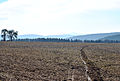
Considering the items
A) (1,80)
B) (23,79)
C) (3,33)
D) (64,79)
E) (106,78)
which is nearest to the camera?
(1,80)

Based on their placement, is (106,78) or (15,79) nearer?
(15,79)

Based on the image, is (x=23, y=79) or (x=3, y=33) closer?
(x=23, y=79)

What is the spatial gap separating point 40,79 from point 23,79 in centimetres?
150

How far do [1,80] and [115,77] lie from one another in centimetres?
1089

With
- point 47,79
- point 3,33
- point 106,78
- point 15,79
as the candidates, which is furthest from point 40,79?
point 3,33

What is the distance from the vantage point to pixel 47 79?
16344mm

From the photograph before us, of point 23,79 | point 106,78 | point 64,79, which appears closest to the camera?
point 23,79

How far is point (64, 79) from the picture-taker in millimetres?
16672

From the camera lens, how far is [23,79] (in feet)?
51.0

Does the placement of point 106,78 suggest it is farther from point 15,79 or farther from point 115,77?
point 15,79

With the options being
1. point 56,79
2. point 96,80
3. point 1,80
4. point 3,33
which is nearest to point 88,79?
point 96,80

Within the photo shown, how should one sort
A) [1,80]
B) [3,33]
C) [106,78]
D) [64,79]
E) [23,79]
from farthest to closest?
1. [3,33]
2. [106,78]
3. [64,79]
4. [23,79]
5. [1,80]

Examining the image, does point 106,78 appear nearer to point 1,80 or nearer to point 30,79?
point 30,79

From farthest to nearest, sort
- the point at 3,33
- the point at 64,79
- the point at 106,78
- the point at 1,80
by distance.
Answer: the point at 3,33 → the point at 106,78 → the point at 64,79 → the point at 1,80
